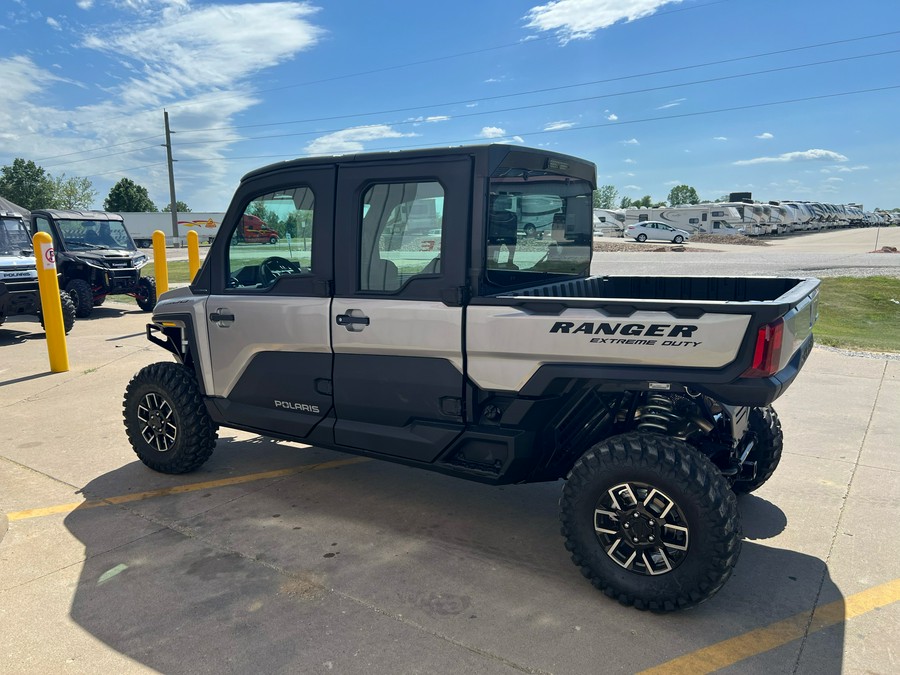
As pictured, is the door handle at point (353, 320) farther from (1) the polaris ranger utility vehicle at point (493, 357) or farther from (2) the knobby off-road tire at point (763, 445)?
(2) the knobby off-road tire at point (763, 445)

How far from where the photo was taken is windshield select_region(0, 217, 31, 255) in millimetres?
10773

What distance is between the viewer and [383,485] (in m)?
4.61

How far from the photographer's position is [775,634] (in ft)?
9.36

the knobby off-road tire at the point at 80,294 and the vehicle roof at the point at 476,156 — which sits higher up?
the vehicle roof at the point at 476,156

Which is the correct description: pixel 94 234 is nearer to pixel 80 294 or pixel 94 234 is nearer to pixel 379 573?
pixel 80 294

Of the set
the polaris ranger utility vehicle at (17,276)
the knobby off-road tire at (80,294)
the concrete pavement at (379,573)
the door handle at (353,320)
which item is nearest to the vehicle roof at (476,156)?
the door handle at (353,320)

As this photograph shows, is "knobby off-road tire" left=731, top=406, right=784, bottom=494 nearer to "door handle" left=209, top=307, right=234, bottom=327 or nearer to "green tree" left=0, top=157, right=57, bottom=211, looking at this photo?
"door handle" left=209, top=307, right=234, bottom=327

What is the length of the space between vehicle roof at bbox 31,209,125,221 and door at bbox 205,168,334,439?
1095 cm

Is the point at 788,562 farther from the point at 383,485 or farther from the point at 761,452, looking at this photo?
the point at 383,485

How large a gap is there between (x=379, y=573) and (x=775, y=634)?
6.16 ft

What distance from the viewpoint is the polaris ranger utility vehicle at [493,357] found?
9.57ft

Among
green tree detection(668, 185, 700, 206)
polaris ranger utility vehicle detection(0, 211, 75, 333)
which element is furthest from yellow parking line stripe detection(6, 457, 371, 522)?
green tree detection(668, 185, 700, 206)

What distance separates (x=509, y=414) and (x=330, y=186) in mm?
1720

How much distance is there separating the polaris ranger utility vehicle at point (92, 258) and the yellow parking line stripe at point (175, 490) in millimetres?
9769
